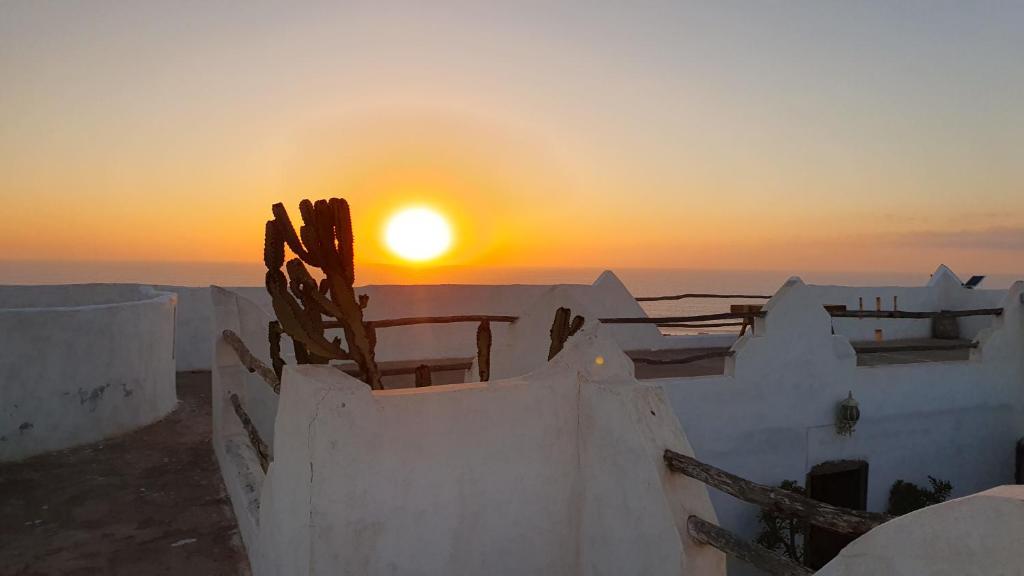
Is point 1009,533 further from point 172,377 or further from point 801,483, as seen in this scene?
point 172,377

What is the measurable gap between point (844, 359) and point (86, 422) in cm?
1136

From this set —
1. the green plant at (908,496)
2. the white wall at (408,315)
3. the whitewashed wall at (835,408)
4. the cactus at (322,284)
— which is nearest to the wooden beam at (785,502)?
the cactus at (322,284)

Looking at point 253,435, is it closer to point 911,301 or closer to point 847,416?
point 847,416

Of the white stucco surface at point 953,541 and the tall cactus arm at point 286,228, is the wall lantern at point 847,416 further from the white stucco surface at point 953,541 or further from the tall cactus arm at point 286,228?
the white stucco surface at point 953,541

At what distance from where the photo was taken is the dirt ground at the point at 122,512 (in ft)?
18.0

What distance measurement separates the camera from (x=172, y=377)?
1109 centimetres

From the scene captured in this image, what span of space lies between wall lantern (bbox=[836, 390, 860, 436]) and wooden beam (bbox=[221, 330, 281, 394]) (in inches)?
352

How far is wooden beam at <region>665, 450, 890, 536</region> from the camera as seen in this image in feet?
8.98

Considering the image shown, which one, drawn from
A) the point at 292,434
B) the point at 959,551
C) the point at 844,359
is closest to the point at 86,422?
the point at 292,434

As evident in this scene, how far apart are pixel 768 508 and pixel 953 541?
1540 mm

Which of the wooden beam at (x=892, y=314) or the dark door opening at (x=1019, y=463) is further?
the dark door opening at (x=1019, y=463)

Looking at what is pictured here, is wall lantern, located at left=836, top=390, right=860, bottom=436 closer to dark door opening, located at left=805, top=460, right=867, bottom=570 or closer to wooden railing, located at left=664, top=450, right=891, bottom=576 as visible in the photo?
dark door opening, located at left=805, top=460, right=867, bottom=570

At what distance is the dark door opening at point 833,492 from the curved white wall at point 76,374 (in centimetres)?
1037

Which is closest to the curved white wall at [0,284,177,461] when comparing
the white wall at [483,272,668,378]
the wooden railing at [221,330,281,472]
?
the wooden railing at [221,330,281,472]
